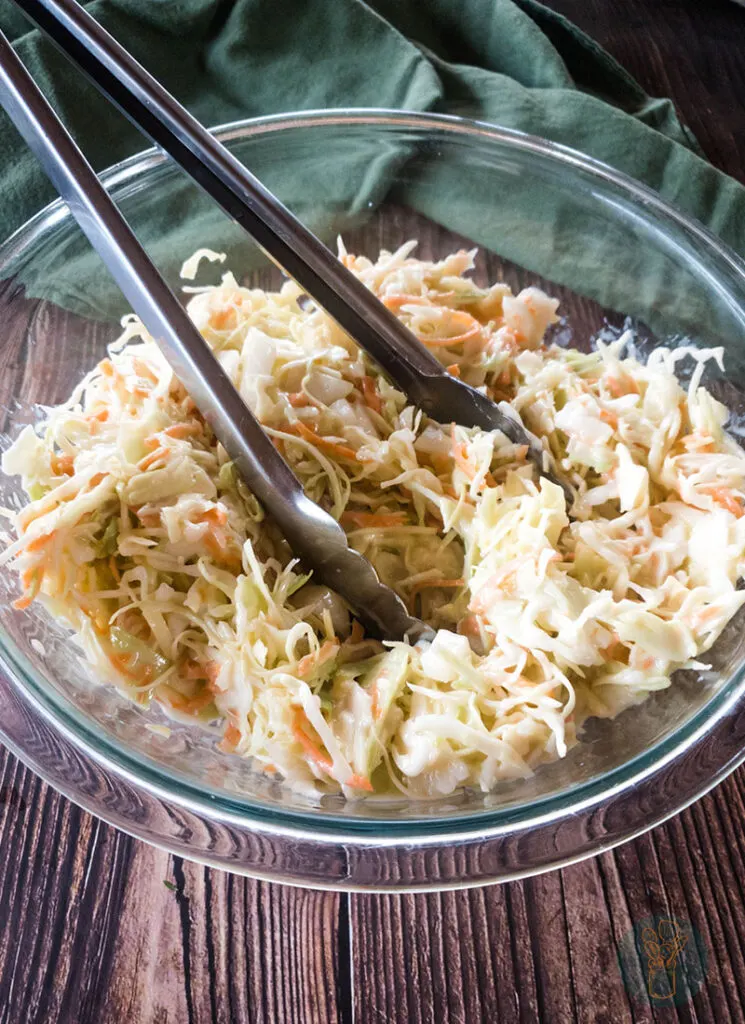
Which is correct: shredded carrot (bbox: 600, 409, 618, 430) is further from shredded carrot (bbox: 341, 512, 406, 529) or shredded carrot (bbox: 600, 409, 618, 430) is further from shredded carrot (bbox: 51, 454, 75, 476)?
shredded carrot (bbox: 51, 454, 75, 476)

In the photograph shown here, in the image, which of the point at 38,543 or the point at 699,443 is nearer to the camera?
the point at 38,543

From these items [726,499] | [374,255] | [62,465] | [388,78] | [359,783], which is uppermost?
[388,78]

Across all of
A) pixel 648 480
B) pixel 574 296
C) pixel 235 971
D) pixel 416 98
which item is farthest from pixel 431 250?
pixel 235 971

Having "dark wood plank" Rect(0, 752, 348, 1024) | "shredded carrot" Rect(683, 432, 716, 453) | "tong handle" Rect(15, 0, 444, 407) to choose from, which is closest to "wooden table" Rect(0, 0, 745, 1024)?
"dark wood plank" Rect(0, 752, 348, 1024)

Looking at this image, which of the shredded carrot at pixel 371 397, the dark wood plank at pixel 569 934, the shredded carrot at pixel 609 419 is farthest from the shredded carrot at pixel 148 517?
the shredded carrot at pixel 609 419

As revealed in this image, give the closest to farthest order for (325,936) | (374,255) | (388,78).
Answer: (325,936) → (374,255) → (388,78)

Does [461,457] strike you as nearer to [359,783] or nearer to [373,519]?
[373,519]

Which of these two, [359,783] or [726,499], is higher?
[726,499]

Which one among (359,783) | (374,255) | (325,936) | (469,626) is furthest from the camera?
(374,255)

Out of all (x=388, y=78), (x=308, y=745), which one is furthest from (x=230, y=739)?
(x=388, y=78)
